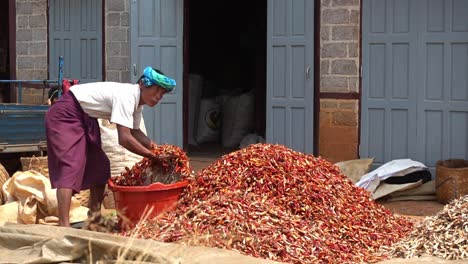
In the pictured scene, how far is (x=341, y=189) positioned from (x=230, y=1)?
29.9 feet

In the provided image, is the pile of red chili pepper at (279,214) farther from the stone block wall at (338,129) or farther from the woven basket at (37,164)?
the stone block wall at (338,129)

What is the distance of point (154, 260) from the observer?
4.63 meters

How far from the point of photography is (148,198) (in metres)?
6.53

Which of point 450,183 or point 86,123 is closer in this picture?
point 86,123

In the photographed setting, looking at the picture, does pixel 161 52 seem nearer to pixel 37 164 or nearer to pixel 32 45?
pixel 32 45

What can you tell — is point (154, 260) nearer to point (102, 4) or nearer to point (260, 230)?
point (260, 230)

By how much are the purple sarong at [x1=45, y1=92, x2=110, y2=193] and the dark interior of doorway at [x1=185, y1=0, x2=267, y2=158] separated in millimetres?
7015

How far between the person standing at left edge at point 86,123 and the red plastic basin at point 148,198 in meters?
0.26

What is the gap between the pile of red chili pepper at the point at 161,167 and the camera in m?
6.82

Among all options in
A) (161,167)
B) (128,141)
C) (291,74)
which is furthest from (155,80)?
(291,74)

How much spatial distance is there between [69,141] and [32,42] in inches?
257

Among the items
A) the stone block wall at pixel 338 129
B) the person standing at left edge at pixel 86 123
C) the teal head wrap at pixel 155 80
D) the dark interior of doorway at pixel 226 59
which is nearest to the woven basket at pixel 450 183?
the stone block wall at pixel 338 129

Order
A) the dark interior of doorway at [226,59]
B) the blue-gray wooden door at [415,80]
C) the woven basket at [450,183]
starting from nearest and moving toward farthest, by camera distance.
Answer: the woven basket at [450,183] < the blue-gray wooden door at [415,80] < the dark interior of doorway at [226,59]

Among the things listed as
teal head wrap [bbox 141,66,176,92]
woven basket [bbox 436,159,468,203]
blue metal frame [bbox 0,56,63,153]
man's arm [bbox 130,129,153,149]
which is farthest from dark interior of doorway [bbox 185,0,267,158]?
teal head wrap [bbox 141,66,176,92]
